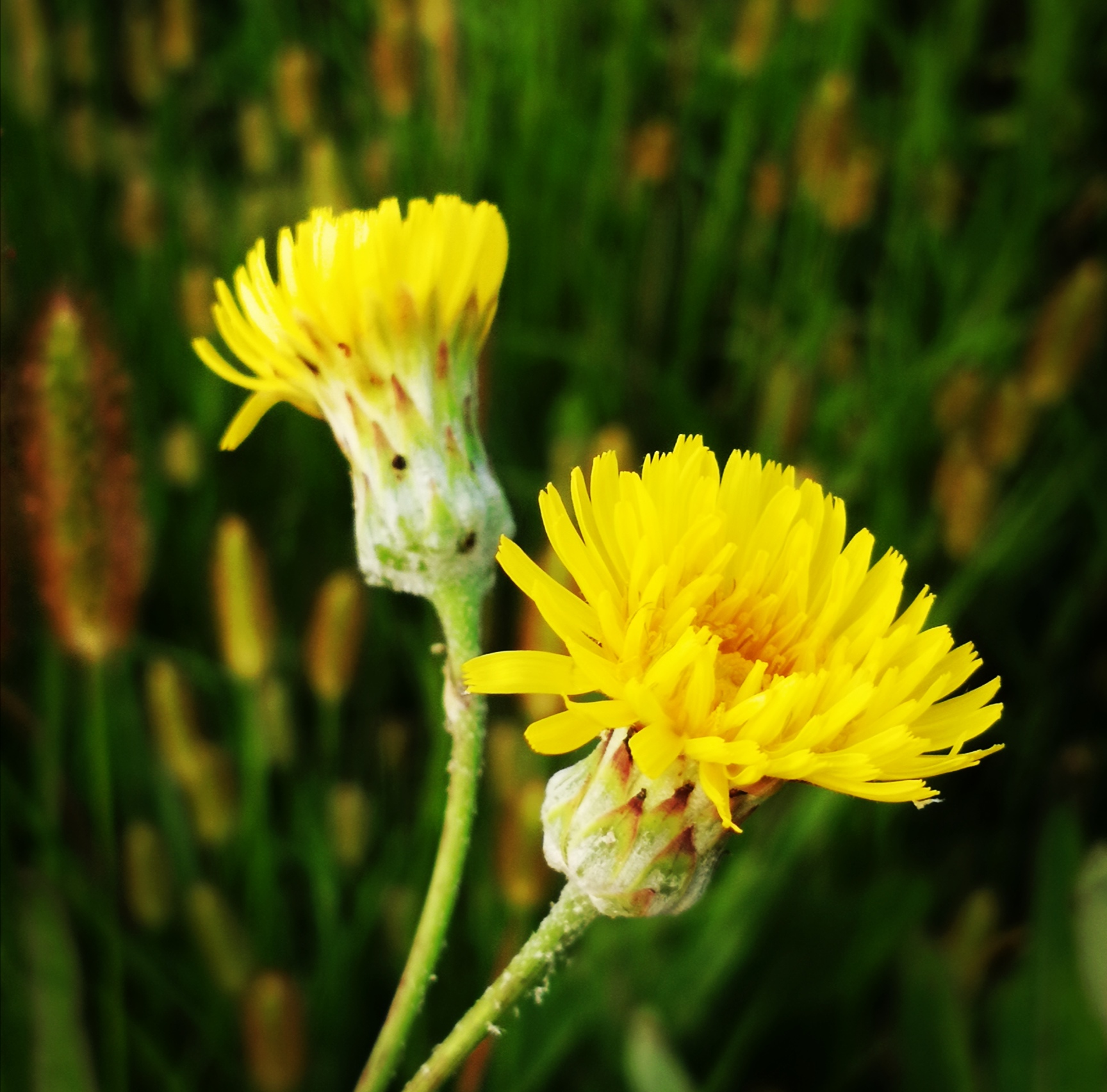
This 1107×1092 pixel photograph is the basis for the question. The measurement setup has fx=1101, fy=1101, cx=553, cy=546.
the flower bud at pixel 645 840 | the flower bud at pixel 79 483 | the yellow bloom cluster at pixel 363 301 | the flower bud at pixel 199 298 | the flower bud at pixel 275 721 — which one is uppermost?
the flower bud at pixel 199 298

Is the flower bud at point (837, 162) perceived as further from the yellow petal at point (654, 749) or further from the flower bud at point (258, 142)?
the yellow petal at point (654, 749)

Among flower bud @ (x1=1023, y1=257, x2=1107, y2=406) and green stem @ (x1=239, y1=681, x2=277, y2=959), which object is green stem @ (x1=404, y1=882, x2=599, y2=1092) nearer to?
green stem @ (x1=239, y1=681, x2=277, y2=959)

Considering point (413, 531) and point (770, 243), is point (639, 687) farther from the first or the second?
point (770, 243)

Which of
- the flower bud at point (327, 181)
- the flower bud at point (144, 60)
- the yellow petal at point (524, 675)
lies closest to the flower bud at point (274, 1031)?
the yellow petal at point (524, 675)

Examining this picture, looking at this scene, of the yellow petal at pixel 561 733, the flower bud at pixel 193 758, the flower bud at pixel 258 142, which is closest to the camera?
the yellow petal at pixel 561 733

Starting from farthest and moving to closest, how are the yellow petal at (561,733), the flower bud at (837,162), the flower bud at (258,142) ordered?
the flower bud at (258,142)
the flower bud at (837,162)
the yellow petal at (561,733)

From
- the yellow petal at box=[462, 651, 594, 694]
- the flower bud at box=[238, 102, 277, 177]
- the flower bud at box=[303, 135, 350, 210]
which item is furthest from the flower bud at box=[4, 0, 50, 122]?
the yellow petal at box=[462, 651, 594, 694]

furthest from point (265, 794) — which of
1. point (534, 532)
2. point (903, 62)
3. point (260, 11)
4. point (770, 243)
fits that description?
point (903, 62)

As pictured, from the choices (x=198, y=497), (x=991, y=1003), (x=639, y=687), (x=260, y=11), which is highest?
(x=260, y=11)
